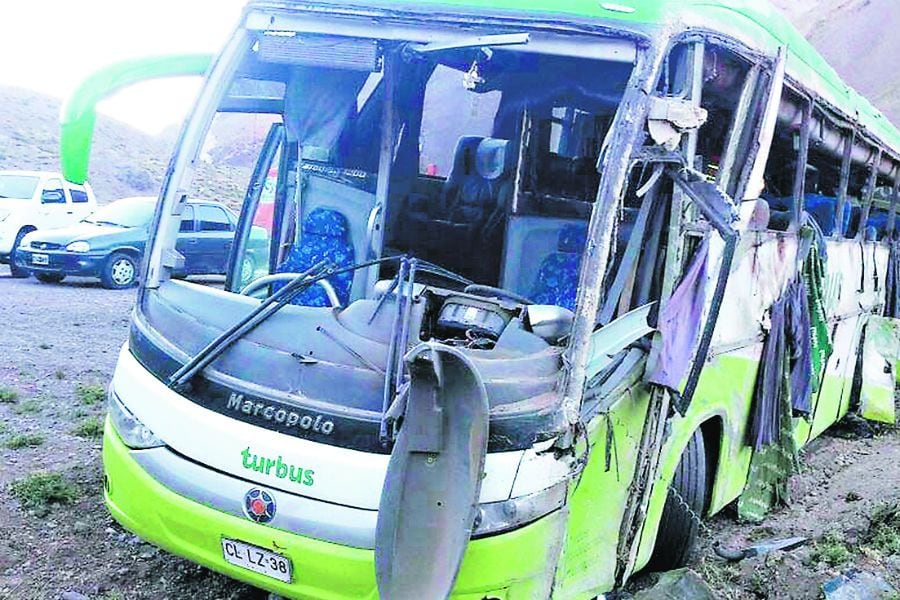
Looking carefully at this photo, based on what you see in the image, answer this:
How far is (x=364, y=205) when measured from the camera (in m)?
5.25

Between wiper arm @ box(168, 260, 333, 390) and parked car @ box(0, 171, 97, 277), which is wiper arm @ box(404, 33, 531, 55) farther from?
parked car @ box(0, 171, 97, 277)

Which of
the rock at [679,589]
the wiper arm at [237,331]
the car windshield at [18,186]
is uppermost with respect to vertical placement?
the wiper arm at [237,331]

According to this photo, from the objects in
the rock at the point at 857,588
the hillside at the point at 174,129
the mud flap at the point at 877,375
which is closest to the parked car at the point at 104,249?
the mud flap at the point at 877,375

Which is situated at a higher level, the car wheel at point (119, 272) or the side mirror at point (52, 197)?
the side mirror at point (52, 197)

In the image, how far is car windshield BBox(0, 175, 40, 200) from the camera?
679 inches

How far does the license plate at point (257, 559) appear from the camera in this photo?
3122mm

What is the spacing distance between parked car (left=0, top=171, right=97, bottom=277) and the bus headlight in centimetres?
1510

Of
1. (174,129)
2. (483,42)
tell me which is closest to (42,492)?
(483,42)

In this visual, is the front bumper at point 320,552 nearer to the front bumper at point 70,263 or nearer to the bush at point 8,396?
the bush at point 8,396

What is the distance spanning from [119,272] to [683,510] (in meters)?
12.7

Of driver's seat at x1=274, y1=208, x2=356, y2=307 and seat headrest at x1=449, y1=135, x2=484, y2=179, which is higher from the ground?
seat headrest at x1=449, y1=135, x2=484, y2=179

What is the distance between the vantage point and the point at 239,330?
3477mm

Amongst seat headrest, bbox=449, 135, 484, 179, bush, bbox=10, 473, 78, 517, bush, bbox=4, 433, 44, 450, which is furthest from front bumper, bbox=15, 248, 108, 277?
seat headrest, bbox=449, 135, 484, 179

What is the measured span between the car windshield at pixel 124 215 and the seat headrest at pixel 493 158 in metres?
11.3
